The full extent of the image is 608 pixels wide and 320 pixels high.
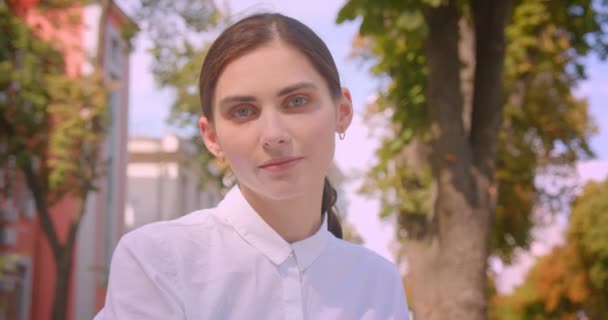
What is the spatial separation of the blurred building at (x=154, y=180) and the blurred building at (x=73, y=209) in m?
10.2

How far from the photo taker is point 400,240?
470 inches

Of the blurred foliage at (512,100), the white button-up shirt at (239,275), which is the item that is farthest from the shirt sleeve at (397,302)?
the blurred foliage at (512,100)

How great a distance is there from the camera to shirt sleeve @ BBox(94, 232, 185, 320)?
1625 mm

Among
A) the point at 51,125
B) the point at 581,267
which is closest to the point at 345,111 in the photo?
the point at 51,125

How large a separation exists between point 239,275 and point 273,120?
1.11 feet

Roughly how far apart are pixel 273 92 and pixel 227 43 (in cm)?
17

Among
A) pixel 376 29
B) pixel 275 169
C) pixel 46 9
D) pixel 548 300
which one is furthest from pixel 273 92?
pixel 548 300

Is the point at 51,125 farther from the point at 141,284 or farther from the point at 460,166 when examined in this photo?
the point at 141,284

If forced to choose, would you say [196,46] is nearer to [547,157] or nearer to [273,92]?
[547,157]

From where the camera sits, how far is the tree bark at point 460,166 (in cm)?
697

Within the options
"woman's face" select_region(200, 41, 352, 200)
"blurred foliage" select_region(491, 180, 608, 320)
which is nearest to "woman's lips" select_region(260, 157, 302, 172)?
"woman's face" select_region(200, 41, 352, 200)

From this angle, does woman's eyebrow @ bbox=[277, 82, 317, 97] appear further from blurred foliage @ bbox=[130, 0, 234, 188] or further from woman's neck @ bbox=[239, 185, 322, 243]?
blurred foliage @ bbox=[130, 0, 234, 188]

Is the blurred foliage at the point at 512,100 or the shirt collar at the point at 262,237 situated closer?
the shirt collar at the point at 262,237

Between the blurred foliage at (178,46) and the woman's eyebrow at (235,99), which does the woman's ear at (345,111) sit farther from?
the blurred foliage at (178,46)
